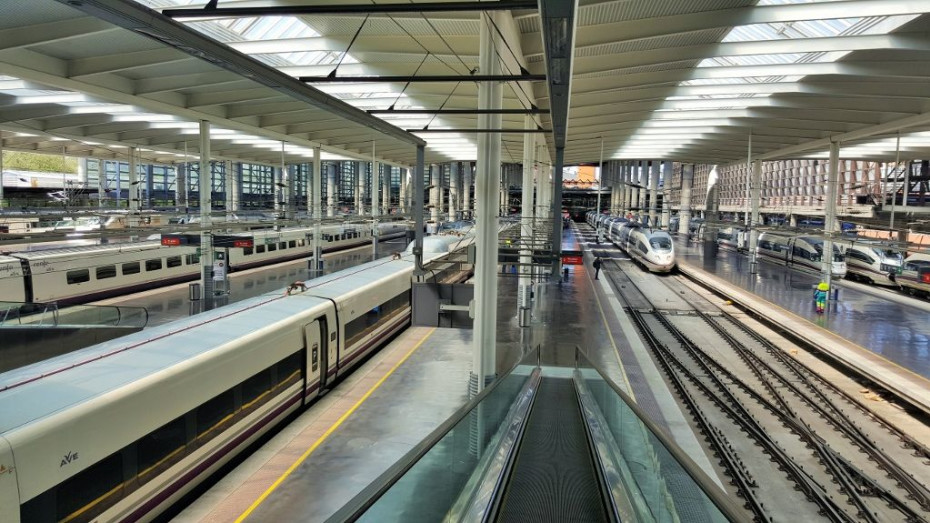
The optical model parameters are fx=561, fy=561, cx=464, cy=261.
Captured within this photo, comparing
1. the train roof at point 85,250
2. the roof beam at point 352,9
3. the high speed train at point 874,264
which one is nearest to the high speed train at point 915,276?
the high speed train at point 874,264

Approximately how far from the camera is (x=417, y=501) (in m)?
4.09

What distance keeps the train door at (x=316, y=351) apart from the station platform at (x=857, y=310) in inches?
Result: 592

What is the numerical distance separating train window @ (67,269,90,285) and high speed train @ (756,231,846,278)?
33.3 metres

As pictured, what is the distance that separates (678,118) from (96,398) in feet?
81.4

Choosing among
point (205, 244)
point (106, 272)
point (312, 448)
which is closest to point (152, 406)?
point (312, 448)

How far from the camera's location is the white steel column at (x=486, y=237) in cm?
1109

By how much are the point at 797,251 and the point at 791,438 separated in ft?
94.3

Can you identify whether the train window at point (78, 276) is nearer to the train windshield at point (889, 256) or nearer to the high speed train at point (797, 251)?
the high speed train at point (797, 251)

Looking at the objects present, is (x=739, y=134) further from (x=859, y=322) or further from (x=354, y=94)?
(x=354, y=94)

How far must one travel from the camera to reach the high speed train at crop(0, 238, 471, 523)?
5.78m

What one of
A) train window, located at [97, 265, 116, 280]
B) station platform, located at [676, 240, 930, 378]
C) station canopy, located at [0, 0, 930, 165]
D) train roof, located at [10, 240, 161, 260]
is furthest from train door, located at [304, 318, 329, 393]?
station platform, located at [676, 240, 930, 378]

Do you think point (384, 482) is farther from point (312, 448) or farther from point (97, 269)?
point (97, 269)

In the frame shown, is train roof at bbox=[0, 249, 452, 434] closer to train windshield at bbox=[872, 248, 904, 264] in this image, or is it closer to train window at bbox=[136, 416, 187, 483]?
train window at bbox=[136, 416, 187, 483]

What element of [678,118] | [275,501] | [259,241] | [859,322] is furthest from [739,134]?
[275,501]
